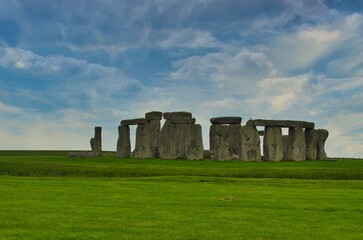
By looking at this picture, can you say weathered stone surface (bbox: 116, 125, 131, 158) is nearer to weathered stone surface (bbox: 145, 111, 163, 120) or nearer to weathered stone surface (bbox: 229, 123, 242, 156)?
weathered stone surface (bbox: 145, 111, 163, 120)

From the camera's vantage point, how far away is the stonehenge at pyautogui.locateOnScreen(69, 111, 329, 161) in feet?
140

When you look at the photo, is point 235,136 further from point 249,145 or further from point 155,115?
point 155,115

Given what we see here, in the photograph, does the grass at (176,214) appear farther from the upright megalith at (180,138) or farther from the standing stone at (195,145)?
the upright megalith at (180,138)

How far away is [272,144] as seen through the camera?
4350 centimetres

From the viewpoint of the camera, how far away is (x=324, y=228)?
35.8 feet

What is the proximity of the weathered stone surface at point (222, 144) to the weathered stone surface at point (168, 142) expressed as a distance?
3.80m

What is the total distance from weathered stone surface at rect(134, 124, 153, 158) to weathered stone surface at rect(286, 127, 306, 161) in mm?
12238

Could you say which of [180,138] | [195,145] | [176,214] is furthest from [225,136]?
[176,214]

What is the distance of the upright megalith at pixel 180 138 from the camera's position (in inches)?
1710

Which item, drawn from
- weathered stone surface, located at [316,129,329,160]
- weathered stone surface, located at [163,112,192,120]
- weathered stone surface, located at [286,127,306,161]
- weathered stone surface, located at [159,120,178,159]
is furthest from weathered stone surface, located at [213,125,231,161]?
weathered stone surface, located at [316,129,329,160]

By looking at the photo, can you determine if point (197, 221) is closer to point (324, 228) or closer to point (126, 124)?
point (324, 228)

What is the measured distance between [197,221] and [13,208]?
489cm

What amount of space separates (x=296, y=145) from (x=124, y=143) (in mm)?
15922

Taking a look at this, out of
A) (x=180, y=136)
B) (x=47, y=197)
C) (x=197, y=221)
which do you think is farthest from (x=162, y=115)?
(x=197, y=221)
